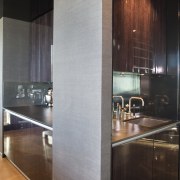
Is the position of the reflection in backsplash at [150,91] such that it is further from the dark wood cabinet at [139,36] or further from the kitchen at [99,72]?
the dark wood cabinet at [139,36]

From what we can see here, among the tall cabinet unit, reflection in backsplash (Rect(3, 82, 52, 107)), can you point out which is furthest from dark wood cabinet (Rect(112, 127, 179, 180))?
reflection in backsplash (Rect(3, 82, 52, 107))

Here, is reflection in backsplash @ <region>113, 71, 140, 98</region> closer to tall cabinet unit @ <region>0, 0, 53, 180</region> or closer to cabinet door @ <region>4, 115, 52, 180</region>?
tall cabinet unit @ <region>0, 0, 53, 180</region>

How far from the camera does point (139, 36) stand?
1.99m

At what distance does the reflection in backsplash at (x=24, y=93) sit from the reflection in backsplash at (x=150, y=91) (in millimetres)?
1477

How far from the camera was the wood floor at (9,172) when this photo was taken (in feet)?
8.06

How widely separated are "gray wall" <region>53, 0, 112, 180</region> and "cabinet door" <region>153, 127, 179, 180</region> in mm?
926

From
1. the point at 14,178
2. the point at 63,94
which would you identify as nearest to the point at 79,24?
the point at 63,94

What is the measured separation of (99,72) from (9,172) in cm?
219

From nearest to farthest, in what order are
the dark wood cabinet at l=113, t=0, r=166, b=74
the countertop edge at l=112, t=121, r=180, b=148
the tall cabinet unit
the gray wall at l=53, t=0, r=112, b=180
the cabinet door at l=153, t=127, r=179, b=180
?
the gray wall at l=53, t=0, r=112, b=180, the countertop edge at l=112, t=121, r=180, b=148, the dark wood cabinet at l=113, t=0, r=166, b=74, the cabinet door at l=153, t=127, r=179, b=180, the tall cabinet unit

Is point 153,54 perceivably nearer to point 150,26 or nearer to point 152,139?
point 150,26

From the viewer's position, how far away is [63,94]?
1.51 m

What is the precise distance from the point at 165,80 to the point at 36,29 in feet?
6.61

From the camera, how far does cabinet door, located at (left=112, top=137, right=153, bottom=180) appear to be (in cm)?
138

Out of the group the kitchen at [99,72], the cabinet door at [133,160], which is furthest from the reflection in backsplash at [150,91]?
the cabinet door at [133,160]
